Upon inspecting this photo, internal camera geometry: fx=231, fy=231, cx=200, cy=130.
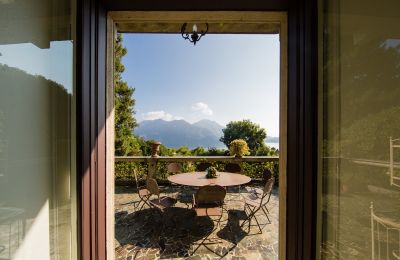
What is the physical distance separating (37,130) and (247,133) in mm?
11653

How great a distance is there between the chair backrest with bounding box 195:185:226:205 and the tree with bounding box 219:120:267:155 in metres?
6.66

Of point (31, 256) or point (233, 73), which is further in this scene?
point (233, 73)

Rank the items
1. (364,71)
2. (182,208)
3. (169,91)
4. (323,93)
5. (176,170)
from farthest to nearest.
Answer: (169,91) → (176,170) → (182,208) → (323,93) → (364,71)

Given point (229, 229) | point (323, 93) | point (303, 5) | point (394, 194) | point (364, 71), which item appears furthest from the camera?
point (229, 229)

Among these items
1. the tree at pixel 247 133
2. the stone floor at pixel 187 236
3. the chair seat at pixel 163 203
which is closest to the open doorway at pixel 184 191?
the stone floor at pixel 187 236

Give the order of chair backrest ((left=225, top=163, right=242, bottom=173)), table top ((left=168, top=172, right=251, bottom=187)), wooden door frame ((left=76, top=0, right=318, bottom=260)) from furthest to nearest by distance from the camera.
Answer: chair backrest ((left=225, top=163, right=242, bottom=173))
table top ((left=168, top=172, right=251, bottom=187))
wooden door frame ((left=76, top=0, right=318, bottom=260))

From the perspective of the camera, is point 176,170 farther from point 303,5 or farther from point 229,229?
point 303,5

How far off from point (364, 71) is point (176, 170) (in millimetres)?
4883

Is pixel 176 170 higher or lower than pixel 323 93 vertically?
lower

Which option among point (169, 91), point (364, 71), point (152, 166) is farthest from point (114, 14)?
point (169, 91)

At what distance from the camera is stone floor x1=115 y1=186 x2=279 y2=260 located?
305 centimetres

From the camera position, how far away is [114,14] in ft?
6.09

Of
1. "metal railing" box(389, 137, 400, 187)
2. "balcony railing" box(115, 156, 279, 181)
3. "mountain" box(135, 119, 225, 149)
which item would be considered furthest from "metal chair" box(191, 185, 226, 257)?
"mountain" box(135, 119, 225, 149)

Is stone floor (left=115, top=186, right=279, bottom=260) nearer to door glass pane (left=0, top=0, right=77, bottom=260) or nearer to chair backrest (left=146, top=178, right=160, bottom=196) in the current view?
chair backrest (left=146, top=178, right=160, bottom=196)
